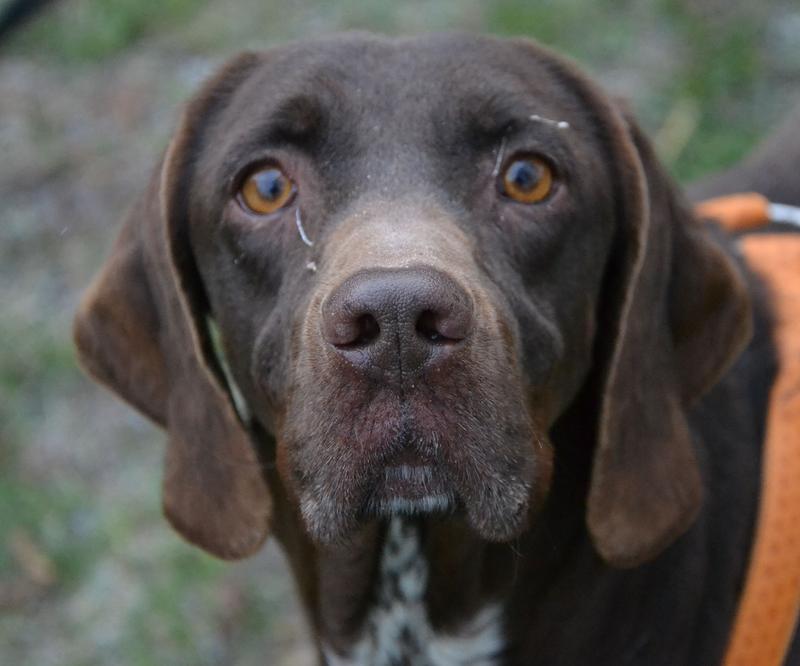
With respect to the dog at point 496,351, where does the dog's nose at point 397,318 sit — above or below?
above

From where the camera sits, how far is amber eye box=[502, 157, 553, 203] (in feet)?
8.77

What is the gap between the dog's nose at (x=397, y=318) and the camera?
6.79 feet

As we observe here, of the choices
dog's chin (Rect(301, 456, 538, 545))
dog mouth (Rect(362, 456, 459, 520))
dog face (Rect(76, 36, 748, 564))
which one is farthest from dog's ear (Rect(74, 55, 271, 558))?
dog mouth (Rect(362, 456, 459, 520))

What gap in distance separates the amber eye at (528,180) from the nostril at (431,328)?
635 mm

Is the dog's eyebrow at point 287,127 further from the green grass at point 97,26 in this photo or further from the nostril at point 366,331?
the green grass at point 97,26

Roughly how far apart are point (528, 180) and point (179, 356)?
914 millimetres

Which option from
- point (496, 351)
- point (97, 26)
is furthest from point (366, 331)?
point (97, 26)

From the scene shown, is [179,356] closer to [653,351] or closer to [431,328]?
[431,328]

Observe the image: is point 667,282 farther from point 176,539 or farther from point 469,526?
point 176,539

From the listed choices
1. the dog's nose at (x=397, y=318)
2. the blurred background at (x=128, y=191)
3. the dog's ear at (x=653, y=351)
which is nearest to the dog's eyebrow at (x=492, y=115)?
the dog's ear at (x=653, y=351)

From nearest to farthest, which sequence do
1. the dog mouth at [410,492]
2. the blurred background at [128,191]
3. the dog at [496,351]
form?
the dog mouth at [410,492]
the dog at [496,351]
the blurred background at [128,191]

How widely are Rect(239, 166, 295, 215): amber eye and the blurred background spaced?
56.9 inches

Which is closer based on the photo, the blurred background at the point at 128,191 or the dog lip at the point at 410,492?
the dog lip at the point at 410,492

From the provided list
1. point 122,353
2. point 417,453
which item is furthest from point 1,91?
point 417,453
